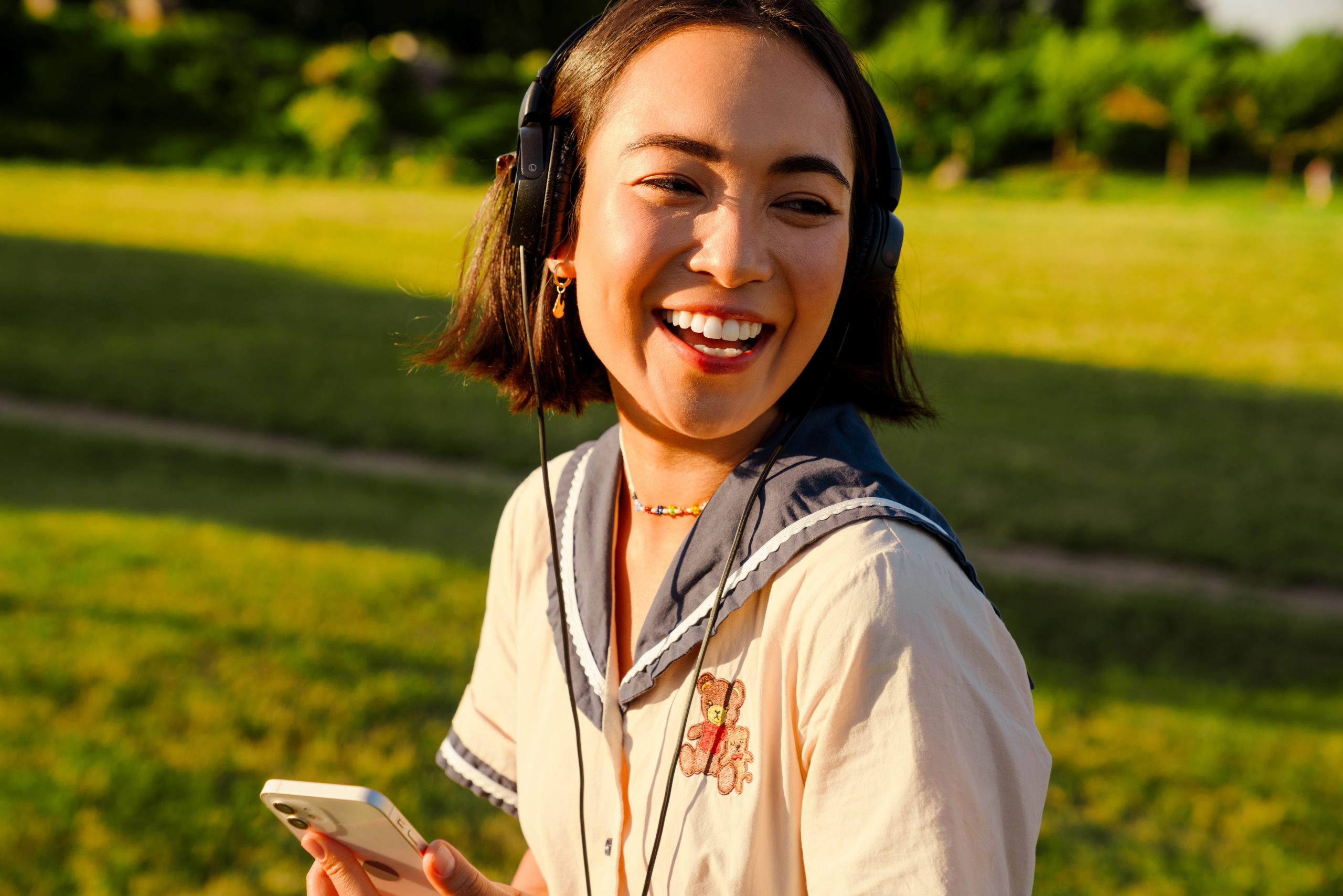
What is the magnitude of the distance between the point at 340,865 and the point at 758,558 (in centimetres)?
69

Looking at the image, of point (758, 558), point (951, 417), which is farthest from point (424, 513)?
point (758, 558)

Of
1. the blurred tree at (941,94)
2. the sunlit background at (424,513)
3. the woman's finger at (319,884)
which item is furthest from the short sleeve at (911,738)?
the blurred tree at (941,94)

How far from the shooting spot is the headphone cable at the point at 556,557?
1.46 metres

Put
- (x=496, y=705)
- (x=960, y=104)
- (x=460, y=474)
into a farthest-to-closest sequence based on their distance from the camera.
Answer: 1. (x=960, y=104)
2. (x=460, y=474)
3. (x=496, y=705)

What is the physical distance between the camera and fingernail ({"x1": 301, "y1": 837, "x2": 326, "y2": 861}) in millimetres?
1486

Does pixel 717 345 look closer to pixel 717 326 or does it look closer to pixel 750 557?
pixel 717 326

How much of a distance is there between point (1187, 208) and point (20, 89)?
25814mm

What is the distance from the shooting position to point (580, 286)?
57.8 inches

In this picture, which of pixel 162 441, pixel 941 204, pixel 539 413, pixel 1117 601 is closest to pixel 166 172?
pixel 941 204

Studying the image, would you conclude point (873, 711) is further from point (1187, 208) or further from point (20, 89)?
point (20, 89)

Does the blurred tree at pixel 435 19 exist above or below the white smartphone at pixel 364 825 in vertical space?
above

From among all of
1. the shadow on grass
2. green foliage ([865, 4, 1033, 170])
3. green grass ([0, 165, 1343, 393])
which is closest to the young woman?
the shadow on grass

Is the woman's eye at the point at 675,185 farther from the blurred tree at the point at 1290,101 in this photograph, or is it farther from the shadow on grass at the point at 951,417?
the blurred tree at the point at 1290,101

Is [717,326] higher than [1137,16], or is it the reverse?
[1137,16]
